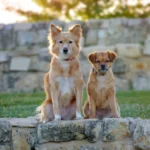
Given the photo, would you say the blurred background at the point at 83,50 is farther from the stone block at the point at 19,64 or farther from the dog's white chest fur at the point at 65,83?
the dog's white chest fur at the point at 65,83

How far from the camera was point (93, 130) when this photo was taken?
7.80 metres

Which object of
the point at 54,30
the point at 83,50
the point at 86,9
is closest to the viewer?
the point at 54,30

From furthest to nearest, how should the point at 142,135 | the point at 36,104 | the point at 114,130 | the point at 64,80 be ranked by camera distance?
the point at 36,104 < the point at 64,80 < the point at 114,130 < the point at 142,135

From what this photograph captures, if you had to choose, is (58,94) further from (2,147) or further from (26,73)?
(26,73)

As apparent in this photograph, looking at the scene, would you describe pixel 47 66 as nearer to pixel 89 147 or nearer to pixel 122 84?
pixel 122 84

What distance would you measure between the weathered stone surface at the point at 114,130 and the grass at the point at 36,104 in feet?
4.93

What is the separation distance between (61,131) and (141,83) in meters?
7.83

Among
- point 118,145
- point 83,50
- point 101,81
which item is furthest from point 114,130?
point 83,50

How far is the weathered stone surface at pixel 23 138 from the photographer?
8000 mm

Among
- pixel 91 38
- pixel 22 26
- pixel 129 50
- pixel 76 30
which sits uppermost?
pixel 22 26

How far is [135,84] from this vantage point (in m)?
15.5

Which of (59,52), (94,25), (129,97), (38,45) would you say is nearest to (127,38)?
(94,25)

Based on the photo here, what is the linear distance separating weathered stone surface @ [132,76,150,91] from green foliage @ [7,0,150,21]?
6.03 metres

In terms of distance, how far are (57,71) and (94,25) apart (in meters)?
8.45
